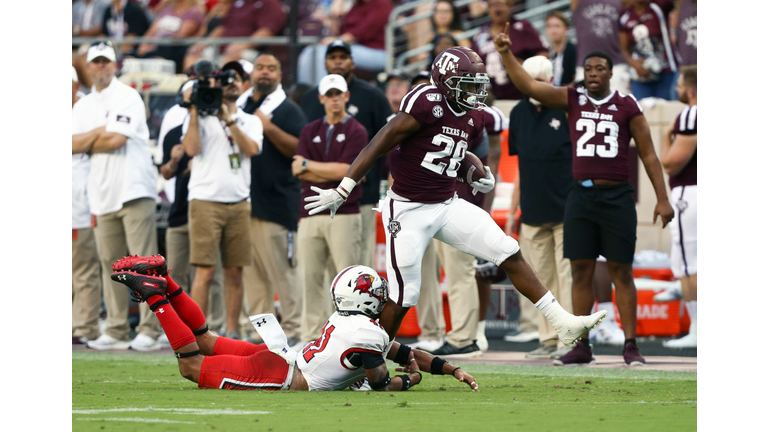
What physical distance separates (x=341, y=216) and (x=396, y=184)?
254 centimetres

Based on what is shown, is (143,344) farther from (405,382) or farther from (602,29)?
(602,29)

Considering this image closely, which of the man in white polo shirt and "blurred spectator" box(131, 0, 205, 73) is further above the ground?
"blurred spectator" box(131, 0, 205, 73)

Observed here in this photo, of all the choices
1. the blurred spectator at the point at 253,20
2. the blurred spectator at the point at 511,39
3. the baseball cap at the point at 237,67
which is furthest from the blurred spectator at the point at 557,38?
the blurred spectator at the point at 253,20

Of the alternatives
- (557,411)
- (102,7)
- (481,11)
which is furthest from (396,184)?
(102,7)

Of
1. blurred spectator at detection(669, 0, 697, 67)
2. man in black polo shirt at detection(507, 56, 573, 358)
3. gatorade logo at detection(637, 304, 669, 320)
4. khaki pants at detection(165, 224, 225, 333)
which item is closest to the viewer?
man in black polo shirt at detection(507, 56, 573, 358)

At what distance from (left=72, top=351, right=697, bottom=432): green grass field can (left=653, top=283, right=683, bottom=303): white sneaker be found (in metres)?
2.85

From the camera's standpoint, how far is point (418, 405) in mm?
5711

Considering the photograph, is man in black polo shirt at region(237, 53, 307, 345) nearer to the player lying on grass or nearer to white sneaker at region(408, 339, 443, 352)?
white sneaker at region(408, 339, 443, 352)

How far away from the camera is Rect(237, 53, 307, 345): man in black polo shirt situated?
32.7 ft

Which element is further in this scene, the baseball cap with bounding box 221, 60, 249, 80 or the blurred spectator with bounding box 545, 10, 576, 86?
the blurred spectator with bounding box 545, 10, 576, 86

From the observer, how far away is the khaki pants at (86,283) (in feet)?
33.0

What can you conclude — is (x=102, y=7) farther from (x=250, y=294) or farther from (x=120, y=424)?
(x=120, y=424)

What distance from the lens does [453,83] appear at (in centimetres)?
654

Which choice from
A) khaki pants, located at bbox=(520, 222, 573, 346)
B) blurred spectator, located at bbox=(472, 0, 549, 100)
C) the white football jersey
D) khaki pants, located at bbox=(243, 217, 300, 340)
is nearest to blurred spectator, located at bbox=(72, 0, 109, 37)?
blurred spectator, located at bbox=(472, 0, 549, 100)
